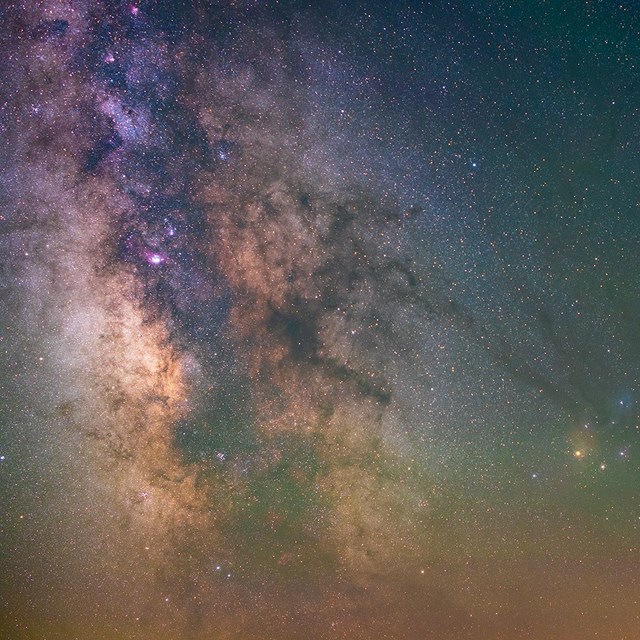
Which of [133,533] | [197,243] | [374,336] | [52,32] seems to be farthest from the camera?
[133,533]

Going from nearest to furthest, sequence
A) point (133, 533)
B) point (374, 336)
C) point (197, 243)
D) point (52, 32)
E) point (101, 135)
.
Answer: point (52, 32) → point (101, 135) → point (197, 243) → point (374, 336) → point (133, 533)

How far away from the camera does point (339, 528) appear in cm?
665

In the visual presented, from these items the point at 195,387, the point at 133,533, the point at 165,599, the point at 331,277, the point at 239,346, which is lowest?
the point at 165,599

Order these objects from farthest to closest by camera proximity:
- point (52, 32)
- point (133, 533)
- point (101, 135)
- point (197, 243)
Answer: point (133, 533) < point (197, 243) < point (101, 135) < point (52, 32)

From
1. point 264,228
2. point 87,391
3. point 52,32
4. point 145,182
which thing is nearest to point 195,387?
point 87,391

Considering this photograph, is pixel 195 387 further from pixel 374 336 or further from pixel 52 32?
pixel 52 32

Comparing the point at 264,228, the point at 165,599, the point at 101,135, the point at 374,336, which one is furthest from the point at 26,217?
the point at 165,599

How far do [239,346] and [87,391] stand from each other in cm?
238

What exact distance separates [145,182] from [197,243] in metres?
1.04

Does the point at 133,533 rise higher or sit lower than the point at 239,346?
lower

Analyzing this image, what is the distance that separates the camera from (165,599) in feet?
22.6

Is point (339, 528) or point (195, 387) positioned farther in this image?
point (339, 528)

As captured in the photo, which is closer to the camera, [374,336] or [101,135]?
[101,135]

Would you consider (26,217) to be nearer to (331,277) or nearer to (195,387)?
(195,387)
